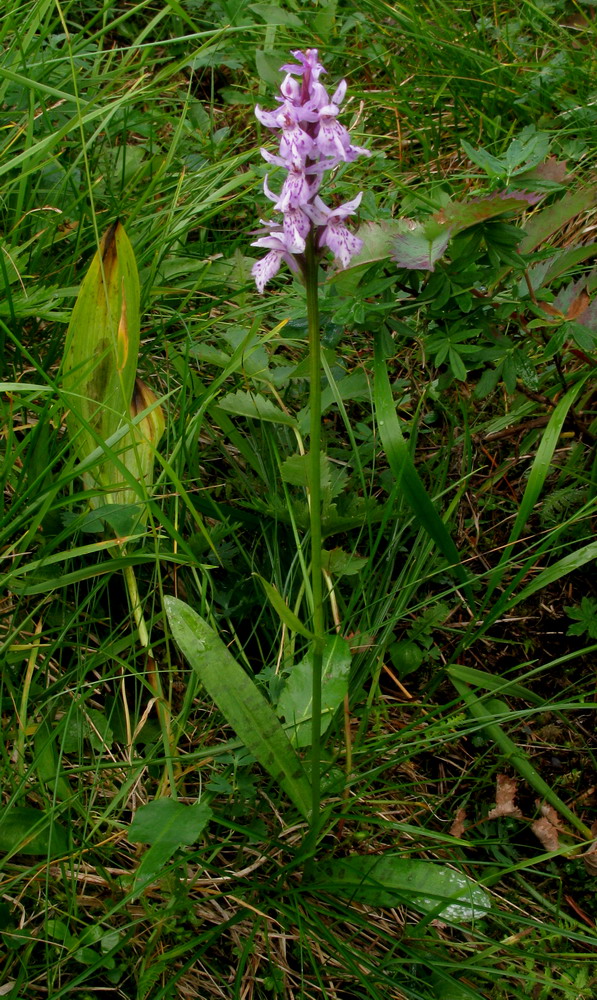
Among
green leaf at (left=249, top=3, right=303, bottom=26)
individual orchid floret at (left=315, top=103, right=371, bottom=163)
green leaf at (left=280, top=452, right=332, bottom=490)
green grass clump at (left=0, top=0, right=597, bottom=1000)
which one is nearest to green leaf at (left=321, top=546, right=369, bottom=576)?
green grass clump at (left=0, top=0, right=597, bottom=1000)

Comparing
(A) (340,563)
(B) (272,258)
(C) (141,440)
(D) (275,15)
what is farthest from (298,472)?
(D) (275,15)

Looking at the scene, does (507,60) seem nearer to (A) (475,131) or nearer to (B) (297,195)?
(A) (475,131)

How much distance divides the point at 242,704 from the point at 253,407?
78cm

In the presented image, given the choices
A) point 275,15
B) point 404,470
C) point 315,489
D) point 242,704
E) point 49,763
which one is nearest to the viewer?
point 315,489

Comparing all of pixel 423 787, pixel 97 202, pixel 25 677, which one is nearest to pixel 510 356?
pixel 423 787

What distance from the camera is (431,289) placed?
1.84 m

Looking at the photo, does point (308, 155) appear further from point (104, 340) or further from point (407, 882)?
point (407, 882)

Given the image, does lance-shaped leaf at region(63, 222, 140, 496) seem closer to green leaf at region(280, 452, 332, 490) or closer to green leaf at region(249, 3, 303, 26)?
green leaf at region(280, 452, 332, 490)

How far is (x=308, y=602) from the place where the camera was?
179 cm

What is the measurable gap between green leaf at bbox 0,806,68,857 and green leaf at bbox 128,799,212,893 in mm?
175

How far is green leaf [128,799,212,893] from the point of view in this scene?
1353 mm

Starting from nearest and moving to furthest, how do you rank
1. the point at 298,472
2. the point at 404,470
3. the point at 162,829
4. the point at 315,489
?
Result: 1. the point at 315,489
2. the point at 162,829
3. the point at 404,470
4. the point at 298,472

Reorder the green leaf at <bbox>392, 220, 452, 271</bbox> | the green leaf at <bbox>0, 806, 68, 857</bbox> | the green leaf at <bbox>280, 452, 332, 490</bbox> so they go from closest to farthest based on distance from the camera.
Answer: the green leaf at <bbox>0, 806, 68, 857</bbox>
the green leaf at <bbox>392, 220, 452, 271</bbox>
the green leaf at <bbox>280, 452, 332, 490</bbox>

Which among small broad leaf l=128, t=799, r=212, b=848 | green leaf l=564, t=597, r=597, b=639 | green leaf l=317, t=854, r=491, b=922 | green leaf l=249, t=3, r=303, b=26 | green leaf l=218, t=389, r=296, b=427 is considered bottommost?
green leaf l=317, t=854, r=491, b=922
